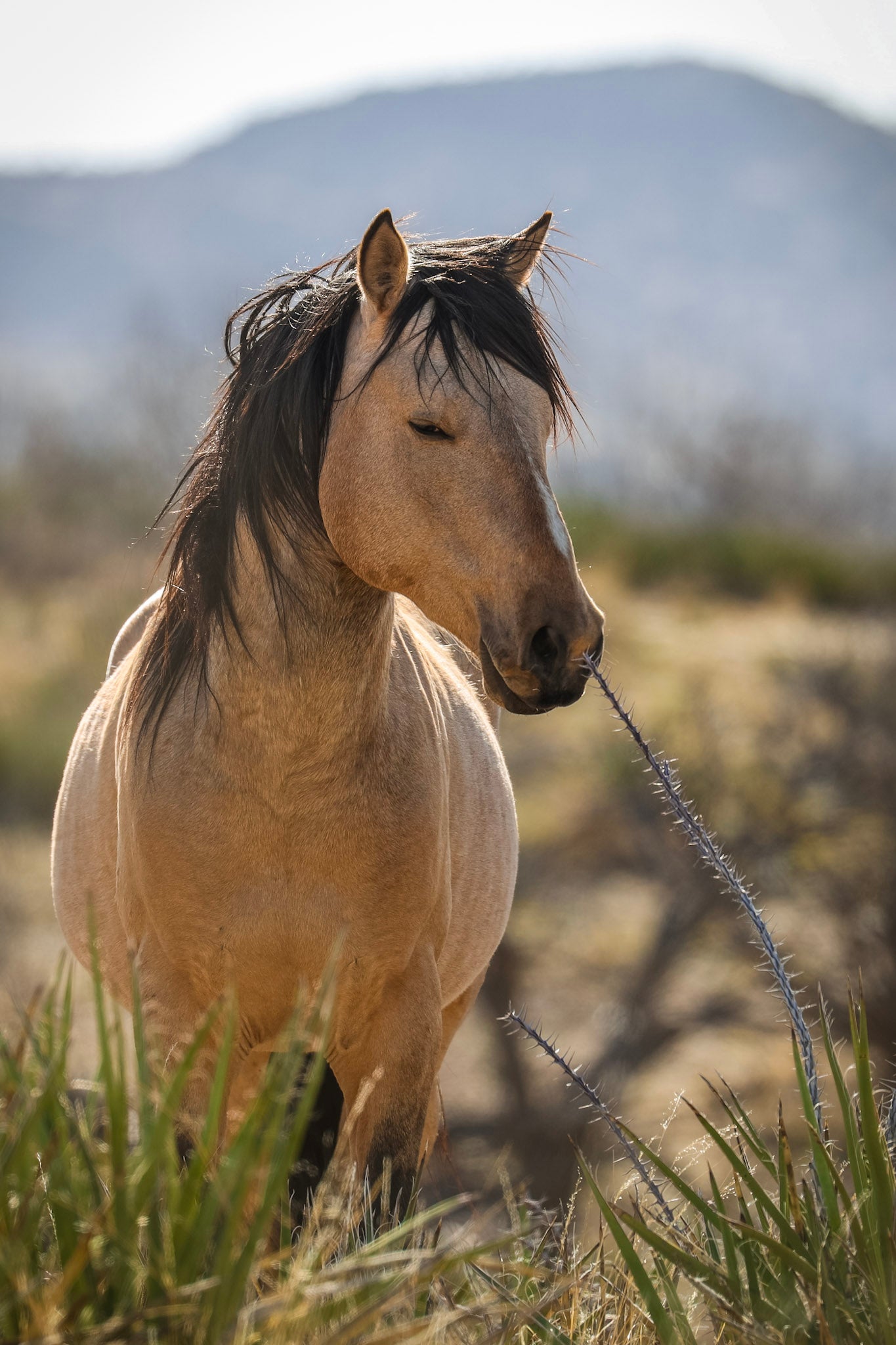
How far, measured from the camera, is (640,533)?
3572 cm

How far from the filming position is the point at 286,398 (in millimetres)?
2527

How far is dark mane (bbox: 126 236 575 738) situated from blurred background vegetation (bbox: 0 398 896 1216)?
737 cm

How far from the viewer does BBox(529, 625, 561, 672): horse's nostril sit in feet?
7.18

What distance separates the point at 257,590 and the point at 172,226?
20541 cm

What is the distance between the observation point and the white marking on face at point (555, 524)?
2.22m

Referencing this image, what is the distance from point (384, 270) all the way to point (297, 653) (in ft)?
2.83

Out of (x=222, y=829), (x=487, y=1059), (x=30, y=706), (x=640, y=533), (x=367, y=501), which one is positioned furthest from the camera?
(x=640, y=533)

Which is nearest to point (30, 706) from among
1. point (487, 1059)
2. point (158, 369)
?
point (487, 1059)

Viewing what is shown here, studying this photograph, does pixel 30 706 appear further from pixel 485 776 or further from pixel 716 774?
pixel 485 776

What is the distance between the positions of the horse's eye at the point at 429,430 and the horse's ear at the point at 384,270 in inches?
11.8

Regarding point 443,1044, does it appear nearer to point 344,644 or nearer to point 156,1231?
point 344,644

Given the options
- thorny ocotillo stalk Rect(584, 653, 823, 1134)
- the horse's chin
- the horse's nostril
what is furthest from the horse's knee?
the horse's nostril

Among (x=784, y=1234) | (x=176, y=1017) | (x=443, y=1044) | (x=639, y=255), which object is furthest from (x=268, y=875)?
(x=639, y=255)

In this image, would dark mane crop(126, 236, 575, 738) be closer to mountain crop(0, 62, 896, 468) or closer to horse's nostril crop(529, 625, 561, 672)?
horse's nostril crop(529, 625, 561, 672)
